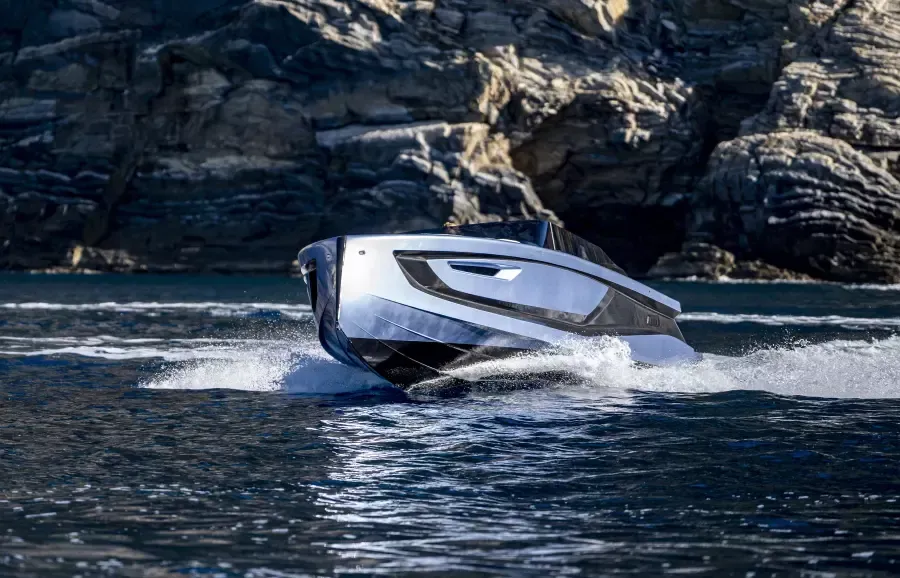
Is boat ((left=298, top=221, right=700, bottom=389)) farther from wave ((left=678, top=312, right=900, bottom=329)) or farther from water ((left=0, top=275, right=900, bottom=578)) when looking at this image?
wave ((left=678, top=312, right=900, bottom=329))

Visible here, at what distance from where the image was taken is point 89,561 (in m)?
5.82

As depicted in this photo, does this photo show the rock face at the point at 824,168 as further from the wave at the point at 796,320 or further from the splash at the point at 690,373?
the splash at the point at 690,373

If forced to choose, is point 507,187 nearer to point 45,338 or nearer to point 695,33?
point 695,33

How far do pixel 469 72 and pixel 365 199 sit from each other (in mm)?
8794

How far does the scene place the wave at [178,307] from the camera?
29594 mm

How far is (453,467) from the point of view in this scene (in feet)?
27.9

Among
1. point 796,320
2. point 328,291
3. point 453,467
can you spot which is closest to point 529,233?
point 328,291

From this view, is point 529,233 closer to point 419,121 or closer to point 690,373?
point 690,373

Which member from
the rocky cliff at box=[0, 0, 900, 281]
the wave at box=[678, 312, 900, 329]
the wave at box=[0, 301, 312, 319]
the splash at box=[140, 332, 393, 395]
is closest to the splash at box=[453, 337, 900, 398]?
the splash at box=[140, 332, 393, 395]

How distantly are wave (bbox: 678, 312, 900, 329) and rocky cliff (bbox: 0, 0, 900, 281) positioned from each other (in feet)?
87.8

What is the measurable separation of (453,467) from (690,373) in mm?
6549

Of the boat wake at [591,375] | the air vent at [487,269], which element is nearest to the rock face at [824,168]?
the boat wake at [591,375]

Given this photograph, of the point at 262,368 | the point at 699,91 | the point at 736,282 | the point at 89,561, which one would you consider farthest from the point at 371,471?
the point at 699,91

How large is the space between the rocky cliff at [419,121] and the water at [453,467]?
135 ft
